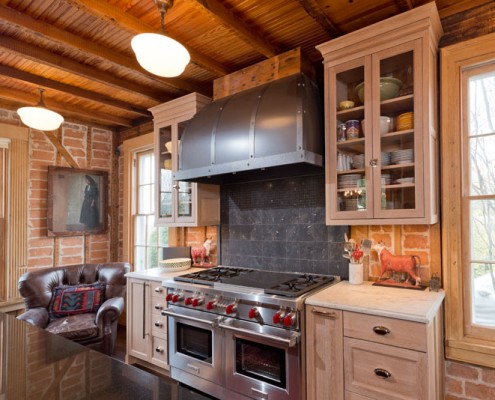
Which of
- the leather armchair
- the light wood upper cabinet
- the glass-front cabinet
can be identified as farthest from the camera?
the glass-front cabinet

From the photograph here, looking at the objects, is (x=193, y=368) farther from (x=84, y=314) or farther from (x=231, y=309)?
(x=84, y=314)

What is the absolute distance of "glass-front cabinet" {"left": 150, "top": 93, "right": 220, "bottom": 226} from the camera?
9.78ft

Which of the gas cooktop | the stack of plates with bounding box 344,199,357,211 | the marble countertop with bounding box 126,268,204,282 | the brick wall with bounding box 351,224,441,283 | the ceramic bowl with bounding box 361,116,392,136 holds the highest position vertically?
the ceramic bowl with bounding box 361,116,392,136

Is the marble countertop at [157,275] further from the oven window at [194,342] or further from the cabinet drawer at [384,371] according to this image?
the cabinet drawer at [384,371]

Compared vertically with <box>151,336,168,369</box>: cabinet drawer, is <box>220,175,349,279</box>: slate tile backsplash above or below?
above

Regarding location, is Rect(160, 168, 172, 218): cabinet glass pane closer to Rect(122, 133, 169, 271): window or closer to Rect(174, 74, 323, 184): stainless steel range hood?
Rect(174, 74, 323, 184): stainless steel range hood

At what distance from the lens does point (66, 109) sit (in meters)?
3.68

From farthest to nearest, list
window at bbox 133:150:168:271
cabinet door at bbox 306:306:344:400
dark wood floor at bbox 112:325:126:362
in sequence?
window at bbox 133:150:168:271 < dark wood floor at bbox 112:325:126:362 < cabinet door at bbox 306:306:344:400

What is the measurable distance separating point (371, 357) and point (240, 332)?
834 mm

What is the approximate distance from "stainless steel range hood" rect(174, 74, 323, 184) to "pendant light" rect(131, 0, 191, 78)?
792mm

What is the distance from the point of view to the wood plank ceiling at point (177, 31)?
78.9 inches

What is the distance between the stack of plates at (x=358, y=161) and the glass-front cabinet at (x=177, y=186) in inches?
57.0

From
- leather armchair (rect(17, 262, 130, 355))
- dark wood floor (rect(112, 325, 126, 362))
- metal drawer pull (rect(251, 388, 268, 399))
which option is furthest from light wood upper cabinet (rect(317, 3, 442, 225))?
dark wood floor (rect(112, 325, 126, 362))

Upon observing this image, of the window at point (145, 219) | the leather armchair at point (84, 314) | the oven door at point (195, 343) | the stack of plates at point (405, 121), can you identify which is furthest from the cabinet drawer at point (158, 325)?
the stack of plates at point (405, 121)
